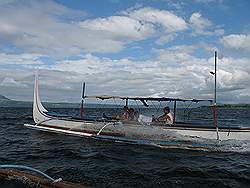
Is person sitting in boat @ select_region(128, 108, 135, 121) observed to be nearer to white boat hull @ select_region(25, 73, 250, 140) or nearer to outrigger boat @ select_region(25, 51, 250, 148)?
outrigger boat @ select_region(25, 51, 250, 148)

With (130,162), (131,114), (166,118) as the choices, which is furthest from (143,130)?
(130,162)

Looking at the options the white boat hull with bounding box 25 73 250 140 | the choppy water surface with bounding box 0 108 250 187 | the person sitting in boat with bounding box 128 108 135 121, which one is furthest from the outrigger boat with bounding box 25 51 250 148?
the person sitting in boat with bounding box 128 108 135 121

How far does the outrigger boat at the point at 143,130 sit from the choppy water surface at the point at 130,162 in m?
0.49

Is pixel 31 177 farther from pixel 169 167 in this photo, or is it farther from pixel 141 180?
pixel 169 167

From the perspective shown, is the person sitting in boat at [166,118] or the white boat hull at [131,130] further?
the person sitting in boat at [166,118]

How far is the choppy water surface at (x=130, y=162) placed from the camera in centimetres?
1002

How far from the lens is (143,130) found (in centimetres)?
1725

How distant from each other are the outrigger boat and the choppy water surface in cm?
49

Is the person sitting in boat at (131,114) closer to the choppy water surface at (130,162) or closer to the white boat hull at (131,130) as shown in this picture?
the white boat hull at (131,130)

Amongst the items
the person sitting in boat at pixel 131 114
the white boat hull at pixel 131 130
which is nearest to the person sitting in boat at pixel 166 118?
the white boat hull at pixel 131 130

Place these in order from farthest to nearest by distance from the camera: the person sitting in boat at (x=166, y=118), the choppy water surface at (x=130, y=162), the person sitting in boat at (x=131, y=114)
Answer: the person sitting in boat at (x=131, y=114), the person sitting in boat at (x=166, y=118), the choppy water surface at (x=130, y=162)

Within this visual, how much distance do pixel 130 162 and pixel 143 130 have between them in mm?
4774

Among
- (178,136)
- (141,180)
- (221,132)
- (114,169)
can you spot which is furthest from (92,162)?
(221,132)

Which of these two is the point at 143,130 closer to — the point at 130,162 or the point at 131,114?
the point at 131,114
